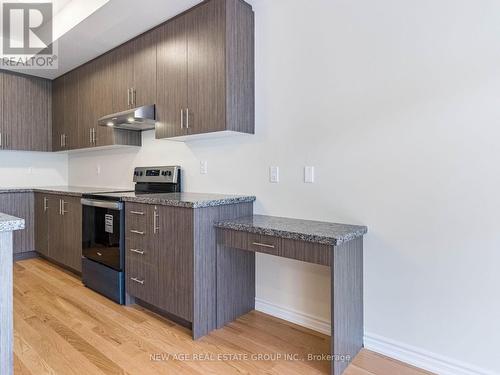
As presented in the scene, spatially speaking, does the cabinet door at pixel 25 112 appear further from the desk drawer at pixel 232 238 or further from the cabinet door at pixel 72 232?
the desk drawer at pixel 232 238

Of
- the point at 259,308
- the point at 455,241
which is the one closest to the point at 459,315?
the point at 455,241

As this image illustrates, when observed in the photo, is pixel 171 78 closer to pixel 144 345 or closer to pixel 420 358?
pixel 144 345

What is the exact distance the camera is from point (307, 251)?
178 cm

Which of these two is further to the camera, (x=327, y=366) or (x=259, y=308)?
(x=259, y=308)

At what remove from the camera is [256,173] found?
2520mm

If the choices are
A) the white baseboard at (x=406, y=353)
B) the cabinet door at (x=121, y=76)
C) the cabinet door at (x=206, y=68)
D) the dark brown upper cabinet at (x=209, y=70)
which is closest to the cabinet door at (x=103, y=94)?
the cabinet door at (x=121, y=76)

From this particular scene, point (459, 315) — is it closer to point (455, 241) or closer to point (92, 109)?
point (455, 241)

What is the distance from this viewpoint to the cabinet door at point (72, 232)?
3.18m

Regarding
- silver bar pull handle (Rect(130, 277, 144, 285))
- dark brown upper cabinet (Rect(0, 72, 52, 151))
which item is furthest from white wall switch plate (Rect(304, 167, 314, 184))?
dark brown upper cabinet (Rect(0, 72, 52, 151))

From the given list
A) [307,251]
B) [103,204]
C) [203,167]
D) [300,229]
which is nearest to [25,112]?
[103,204]

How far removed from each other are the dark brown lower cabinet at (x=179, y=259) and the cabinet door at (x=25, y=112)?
2734 mm

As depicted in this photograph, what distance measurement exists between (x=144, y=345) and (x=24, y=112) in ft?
12.3

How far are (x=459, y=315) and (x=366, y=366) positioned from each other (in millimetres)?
584

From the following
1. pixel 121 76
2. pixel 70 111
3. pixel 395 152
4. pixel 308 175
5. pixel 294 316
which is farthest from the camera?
pixel 70 111
